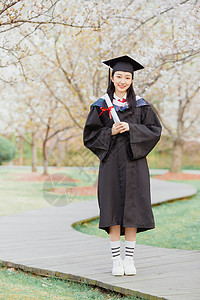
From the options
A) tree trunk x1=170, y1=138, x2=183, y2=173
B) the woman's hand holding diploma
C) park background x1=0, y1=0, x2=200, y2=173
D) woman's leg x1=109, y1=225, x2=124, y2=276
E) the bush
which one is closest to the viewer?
the woman's hand holding diploma

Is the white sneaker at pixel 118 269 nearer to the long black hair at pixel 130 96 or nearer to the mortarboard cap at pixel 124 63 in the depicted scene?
the long black hair at pixel 130 96

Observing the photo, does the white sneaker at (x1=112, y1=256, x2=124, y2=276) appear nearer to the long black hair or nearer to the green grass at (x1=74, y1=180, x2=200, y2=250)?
the long black hair

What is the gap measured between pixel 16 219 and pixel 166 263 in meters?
3.99

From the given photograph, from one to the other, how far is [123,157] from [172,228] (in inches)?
166

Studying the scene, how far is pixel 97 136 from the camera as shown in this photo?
3.82 metres

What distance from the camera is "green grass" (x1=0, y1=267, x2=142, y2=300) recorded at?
3504mm

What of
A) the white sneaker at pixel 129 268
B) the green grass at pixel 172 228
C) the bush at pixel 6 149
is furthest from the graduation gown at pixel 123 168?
the bush at pixel 6 149

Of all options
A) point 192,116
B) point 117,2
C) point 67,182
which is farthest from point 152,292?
point 192,116

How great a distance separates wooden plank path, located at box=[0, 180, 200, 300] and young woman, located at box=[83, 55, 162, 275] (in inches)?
10.4

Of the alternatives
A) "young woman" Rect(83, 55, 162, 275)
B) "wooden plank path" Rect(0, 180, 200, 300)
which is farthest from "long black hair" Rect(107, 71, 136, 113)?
"wooden plank path" Rect(0, 180, 200, 300)

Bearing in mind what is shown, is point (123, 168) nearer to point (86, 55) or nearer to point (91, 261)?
point (91, 261)

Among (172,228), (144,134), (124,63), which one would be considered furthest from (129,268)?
(172,228)

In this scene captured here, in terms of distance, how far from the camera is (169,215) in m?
9.18

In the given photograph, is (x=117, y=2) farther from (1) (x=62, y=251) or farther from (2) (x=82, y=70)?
(1) (x=62, y=251)
